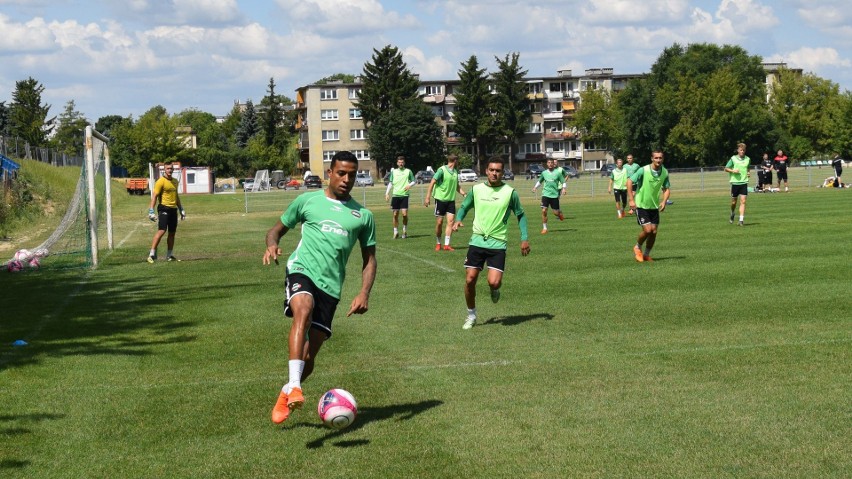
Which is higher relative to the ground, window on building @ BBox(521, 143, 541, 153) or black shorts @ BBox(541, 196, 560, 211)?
window on building @ BBox(521, 143, 541, 153)

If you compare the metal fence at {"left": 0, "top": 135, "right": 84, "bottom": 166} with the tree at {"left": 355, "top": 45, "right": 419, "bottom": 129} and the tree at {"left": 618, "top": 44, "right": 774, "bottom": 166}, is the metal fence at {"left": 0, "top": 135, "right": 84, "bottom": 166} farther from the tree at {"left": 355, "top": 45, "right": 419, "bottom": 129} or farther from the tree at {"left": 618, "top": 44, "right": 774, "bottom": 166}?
the tree at {"left": 618, "top": 44, "right": 774, "bottom": 166}

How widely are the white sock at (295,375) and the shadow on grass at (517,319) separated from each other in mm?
5227

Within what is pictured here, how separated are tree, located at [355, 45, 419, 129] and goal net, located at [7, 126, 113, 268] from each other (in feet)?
289

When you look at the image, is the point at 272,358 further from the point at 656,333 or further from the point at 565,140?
the point at 565,140

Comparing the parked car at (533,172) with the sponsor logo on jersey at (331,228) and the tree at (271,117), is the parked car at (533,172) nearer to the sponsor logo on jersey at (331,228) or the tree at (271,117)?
the tree at (271,117)

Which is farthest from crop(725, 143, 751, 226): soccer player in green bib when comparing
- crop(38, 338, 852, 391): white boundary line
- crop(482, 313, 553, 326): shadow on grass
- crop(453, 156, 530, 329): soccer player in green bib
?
crop(38, 338, 852, 391): white boundary line

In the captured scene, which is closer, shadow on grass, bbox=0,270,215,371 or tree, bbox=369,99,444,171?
shadow on grass, bbox=0,270,215,371

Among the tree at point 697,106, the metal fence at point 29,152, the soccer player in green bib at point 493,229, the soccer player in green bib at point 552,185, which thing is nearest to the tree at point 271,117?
the tree at point 697,106

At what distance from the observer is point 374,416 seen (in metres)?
7.76

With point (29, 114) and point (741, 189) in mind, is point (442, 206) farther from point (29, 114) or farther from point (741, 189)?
point (29, 114)

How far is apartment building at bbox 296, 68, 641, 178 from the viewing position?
13338cm

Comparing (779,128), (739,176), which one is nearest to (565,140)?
(779,128)

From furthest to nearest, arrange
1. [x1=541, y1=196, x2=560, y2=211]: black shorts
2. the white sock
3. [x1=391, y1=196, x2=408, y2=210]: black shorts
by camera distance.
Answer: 1. [x1=541, y1=196, x2=560, y2=211]: black shorts
2. [x1=391, y1=196, x2=408, y2=210]: black shorts
3. the white sock

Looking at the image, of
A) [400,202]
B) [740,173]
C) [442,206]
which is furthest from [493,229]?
[740,173]
